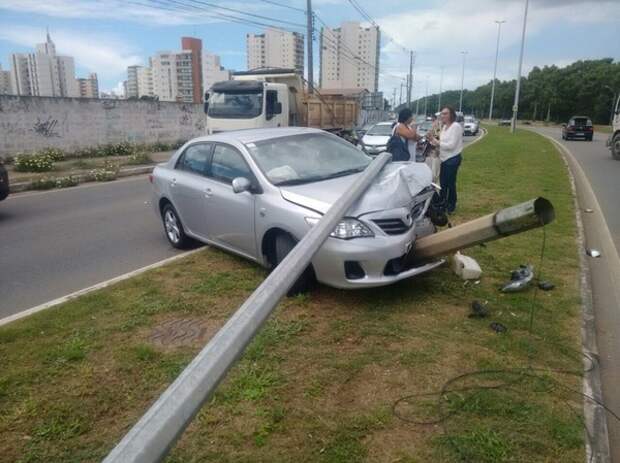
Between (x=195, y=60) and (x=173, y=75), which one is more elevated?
(x=195, y=60)

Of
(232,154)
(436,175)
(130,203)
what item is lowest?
(130,203)

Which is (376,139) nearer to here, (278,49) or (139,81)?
(278,49)

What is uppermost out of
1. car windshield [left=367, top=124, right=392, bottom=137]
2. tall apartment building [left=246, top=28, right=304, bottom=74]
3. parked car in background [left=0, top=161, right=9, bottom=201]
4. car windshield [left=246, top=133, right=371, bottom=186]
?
tall apartment building [left=246, top=28, right=304, bottom=74]

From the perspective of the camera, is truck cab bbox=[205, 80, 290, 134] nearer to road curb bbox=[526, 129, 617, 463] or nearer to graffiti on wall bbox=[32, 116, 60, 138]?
graffiti on wall bbox=[32, 116, 60, 138]

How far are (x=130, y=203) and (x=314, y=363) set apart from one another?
7739 millimetres

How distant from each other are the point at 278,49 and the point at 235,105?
27.5m

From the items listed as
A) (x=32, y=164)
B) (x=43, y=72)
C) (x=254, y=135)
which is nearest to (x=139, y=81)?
(x=43, y=72)

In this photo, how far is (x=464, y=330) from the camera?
12.9 ft

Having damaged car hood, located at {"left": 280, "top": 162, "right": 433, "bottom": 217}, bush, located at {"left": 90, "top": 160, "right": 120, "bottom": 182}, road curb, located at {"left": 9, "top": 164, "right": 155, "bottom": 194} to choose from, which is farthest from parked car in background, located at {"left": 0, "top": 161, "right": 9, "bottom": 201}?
damaged car hood, located at {"left": 280, "top": 162, "right": 433, "bottom": 217}

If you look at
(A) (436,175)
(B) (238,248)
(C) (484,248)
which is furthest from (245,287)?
(A) (436,175)

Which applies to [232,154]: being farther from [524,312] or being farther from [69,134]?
[69,134]

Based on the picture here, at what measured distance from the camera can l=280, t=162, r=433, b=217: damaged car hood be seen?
4312mm

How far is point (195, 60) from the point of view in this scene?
48.0 metres

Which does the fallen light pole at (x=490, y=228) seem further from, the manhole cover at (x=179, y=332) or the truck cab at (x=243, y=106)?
the truck cab at (x=243, y=106)
